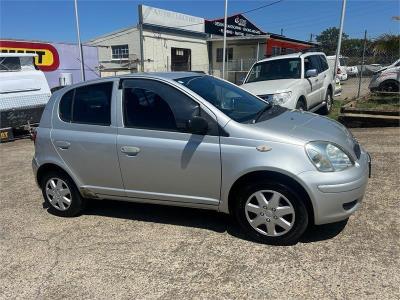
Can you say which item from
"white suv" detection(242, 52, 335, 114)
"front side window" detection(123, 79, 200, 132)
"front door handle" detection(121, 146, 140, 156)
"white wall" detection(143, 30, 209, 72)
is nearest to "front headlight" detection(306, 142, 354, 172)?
"front side window" detection(123, 79, 200, 132)

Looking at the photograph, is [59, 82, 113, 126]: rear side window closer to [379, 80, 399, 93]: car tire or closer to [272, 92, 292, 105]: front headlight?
[272, 92, 292, 105]: front headlight

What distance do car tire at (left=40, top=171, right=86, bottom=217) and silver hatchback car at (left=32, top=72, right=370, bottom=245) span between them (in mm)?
14

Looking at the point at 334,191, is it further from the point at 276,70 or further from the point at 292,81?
the point at 276,70

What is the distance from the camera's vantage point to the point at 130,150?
4.38m

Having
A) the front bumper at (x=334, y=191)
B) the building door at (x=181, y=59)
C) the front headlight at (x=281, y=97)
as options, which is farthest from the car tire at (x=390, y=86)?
the building door at (x=181, y=59)

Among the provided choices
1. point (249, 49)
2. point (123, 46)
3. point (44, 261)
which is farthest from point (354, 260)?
point (249, 49)

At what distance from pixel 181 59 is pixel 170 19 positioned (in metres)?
3.97

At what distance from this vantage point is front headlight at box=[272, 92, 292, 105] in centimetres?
834

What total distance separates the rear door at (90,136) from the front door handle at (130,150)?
127mm

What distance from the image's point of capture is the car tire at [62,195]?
5.00 meters

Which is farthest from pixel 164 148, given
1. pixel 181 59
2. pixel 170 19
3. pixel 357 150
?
pixel 181 59

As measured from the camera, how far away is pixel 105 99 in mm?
4652

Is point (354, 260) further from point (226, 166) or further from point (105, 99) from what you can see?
point (105, 99)

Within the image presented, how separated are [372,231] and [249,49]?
105 ft
